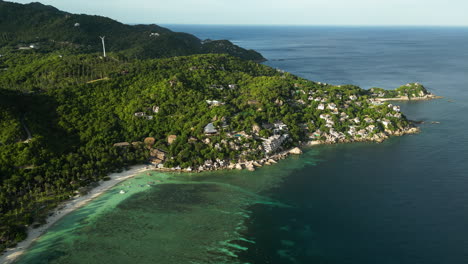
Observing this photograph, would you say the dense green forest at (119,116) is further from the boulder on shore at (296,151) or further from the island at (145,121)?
the boulder on shore at (296,151)

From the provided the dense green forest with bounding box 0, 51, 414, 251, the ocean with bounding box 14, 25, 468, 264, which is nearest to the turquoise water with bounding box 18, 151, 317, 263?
the ocean with bounding box 14, 25, 468, 264

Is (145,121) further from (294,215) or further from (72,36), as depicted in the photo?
(72,36)

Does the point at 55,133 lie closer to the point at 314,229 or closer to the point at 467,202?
the point at 314,229

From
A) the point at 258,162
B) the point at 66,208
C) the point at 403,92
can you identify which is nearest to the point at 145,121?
the point at 66,208

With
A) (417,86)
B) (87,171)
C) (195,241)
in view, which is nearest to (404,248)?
(195,241)

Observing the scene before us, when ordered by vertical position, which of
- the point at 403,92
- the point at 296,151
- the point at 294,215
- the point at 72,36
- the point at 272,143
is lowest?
the point at 294,215

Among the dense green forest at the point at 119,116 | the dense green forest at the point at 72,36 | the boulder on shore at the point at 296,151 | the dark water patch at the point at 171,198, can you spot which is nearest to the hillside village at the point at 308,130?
the boulder on shore at the point at 296,151

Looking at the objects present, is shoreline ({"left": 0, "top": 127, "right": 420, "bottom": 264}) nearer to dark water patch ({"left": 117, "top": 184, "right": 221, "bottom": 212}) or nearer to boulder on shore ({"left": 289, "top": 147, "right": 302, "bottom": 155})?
boulder on shore ({"left": 289, "top": 147, "right": 302, "bottom": 155})
